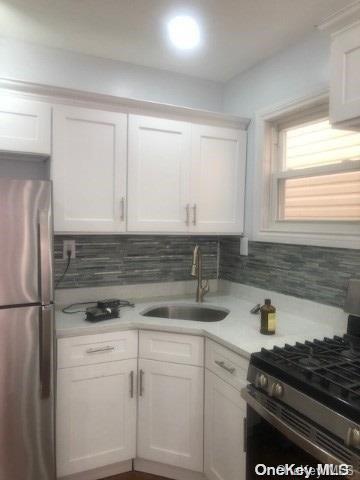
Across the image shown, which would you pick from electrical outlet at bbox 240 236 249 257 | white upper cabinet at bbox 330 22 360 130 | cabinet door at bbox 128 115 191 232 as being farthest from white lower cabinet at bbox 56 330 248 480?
white upper cabinet at bbox 330 22 360 130

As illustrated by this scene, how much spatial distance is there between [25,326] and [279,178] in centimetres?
173

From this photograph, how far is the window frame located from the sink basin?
58 centimetres

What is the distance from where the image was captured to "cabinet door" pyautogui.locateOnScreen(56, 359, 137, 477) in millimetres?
1882

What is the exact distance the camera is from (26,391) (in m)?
1.68

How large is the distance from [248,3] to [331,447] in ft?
6.17

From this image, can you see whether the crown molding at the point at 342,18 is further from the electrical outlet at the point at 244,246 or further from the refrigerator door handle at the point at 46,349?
the refrigerator door handle at the point at 46,349

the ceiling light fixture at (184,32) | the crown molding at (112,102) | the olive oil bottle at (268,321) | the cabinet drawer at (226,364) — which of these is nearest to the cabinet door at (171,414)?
the cabinet drawer at (226,364)

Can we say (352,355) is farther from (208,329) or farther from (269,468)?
(208,329)

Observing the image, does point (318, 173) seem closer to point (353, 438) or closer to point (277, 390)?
point (277, 390)

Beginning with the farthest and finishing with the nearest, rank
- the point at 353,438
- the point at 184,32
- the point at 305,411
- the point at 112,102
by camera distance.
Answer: the point at 112,102 < the point at 184,32 < the point at 305,411 < the point at 353,438

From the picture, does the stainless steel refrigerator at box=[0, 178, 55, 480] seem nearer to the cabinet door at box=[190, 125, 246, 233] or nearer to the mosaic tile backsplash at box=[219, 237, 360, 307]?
the cabinet door at box=[190, 125, 246, 233]

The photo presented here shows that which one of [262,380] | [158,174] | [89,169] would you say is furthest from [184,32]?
[262,380]

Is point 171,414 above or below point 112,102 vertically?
below

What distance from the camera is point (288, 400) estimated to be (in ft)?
4.19
